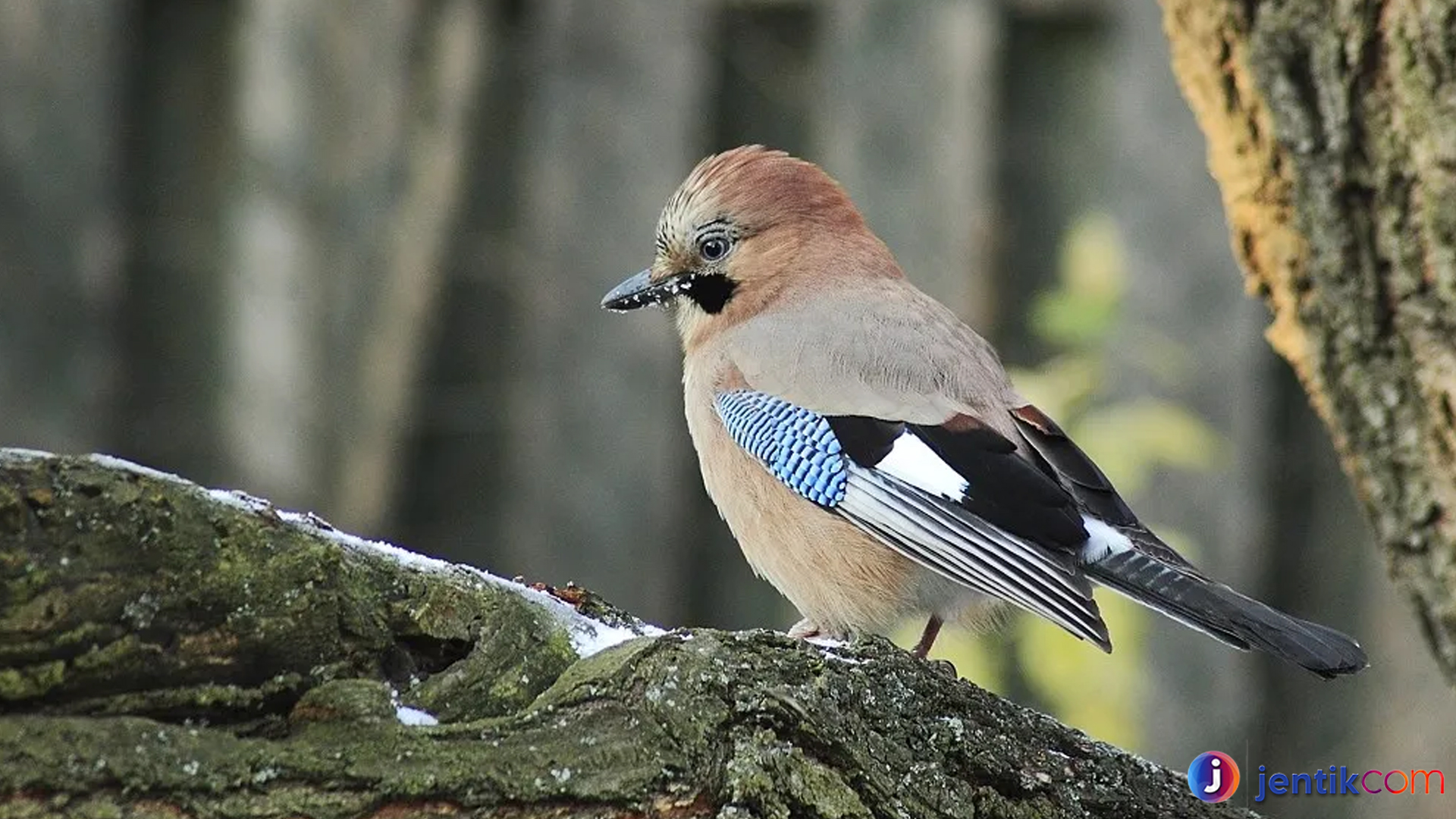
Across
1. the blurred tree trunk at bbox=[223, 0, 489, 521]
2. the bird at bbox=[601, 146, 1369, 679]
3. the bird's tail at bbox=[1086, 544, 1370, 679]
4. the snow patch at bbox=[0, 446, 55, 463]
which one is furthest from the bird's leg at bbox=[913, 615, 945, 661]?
the blurred tree trunk at bbox=[223, 0, 489, 521]

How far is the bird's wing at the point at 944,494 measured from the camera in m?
2.69

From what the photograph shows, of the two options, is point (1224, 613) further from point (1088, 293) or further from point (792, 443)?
point (1088, 293)

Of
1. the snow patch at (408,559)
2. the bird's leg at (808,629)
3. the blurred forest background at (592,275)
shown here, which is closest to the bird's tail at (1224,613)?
the bird's leg at (808,629)

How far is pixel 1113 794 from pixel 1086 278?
2071 millimetres

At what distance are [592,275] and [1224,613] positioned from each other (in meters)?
2.45

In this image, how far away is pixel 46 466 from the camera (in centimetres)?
162

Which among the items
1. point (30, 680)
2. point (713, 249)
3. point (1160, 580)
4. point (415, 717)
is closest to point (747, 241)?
point (713, 249)

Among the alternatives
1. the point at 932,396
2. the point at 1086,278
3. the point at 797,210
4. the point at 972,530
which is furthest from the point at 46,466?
the point at 1086,278

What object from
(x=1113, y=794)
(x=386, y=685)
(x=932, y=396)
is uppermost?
(x=932, y=396)

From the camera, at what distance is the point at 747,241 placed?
3639 millimetres

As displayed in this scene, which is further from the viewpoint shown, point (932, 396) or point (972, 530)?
point (932, 396)

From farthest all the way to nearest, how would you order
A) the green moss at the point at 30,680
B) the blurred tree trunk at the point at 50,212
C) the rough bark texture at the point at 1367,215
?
1. the blurred tree trunk at the point at 50,212
2. the rough bark texture at the point at 1367,215
3. the green moss at the point at 30,680

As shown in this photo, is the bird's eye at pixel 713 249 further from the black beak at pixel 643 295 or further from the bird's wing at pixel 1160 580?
the bird's wing at pixel 1160 580

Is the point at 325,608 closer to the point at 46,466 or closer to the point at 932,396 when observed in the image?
the point at 46,466
